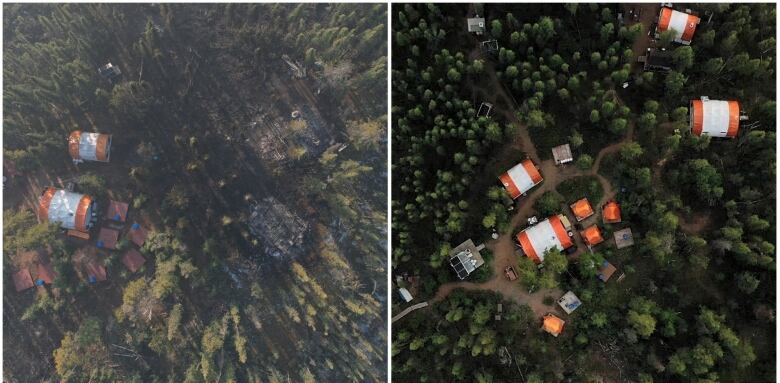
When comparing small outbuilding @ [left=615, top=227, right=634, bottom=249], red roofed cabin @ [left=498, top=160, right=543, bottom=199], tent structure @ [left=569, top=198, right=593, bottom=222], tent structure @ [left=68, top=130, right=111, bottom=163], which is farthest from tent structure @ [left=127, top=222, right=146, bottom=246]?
small outbuilding @ [left=615, top=227, right=634, bottom=249]

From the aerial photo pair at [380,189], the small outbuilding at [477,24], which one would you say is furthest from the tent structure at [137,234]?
the small outbuilding at [477,24]

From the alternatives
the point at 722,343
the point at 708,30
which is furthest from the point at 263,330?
the point at 708,30

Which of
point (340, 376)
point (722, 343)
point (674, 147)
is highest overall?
point (674, 147)

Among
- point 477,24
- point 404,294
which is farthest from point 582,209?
point 477,24

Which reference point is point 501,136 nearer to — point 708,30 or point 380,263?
point 380,263

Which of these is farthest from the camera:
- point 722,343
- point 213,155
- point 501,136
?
point 213,155

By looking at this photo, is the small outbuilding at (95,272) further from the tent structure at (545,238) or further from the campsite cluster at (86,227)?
the tent structure at (545,238)

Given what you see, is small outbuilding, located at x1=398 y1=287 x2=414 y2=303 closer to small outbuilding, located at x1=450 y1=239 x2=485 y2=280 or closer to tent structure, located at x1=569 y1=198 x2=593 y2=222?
small outbuilding, located at x1=450 y1=239 x2=485 y2=280
